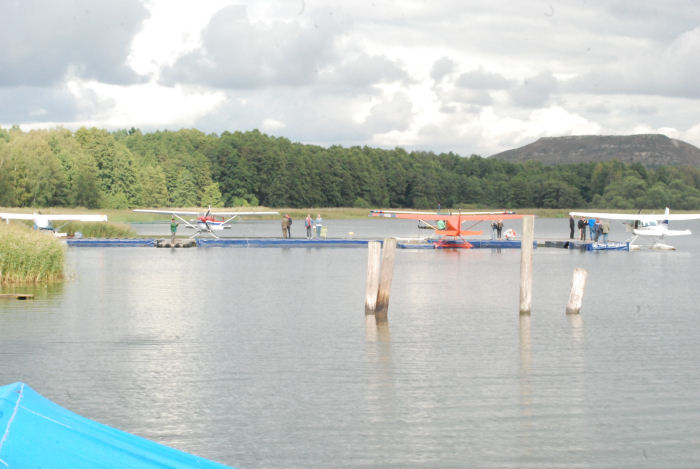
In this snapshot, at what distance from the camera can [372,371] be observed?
14555 mm

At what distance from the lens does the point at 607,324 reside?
20516 millimetres

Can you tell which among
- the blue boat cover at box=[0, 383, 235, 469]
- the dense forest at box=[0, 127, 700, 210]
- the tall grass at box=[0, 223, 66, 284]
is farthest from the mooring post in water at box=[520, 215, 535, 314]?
the dense forest at box=[0, 127, 700, 210]

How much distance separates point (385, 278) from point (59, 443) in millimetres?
14070

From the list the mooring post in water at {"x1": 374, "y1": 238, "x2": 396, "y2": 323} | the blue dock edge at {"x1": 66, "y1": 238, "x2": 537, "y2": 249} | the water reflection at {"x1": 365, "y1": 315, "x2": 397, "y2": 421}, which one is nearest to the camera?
the water reflection at {"x1": 365, "y1": 315, "x2": 397, "y2": 421}

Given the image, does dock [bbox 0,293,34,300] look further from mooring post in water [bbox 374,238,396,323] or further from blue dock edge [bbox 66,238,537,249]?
blue dock edge [bbox 66,238,537,249]

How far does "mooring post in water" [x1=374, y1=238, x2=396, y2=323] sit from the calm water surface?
0.44 meters

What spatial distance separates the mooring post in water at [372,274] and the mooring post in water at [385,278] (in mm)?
107

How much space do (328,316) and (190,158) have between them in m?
116

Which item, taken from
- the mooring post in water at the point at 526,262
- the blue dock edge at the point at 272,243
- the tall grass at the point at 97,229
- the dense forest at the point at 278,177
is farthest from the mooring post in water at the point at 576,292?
the dense forest at the point at 278,177

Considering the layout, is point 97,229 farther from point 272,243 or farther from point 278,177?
point 278,177

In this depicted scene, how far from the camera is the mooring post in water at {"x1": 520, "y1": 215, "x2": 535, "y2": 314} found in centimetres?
1952

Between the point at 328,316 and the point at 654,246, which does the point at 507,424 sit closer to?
the point at 328,316

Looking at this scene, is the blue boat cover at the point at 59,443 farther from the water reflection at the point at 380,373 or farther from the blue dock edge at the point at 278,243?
the blue dock edge at the point at 278,243

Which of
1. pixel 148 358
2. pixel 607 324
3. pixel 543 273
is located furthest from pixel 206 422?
pixel 543 273
